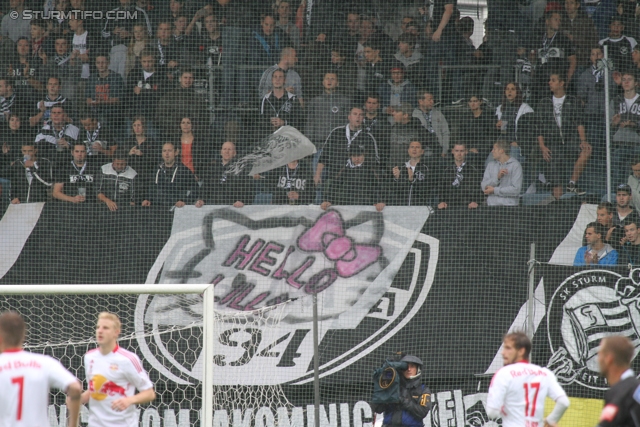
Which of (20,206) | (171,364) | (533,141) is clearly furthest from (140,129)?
(533,141)

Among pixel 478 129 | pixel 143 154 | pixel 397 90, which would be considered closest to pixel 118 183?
pixel 143 154

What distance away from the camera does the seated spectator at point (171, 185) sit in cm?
1093

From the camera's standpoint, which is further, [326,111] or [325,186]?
[326,111]

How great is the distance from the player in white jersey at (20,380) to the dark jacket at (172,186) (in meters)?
5.75

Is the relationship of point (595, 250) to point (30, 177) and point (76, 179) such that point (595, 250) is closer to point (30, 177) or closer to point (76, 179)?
point (76, 179)

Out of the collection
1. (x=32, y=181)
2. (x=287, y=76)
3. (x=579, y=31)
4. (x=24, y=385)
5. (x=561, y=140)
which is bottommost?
(x=24, y=385)

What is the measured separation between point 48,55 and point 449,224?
5634 mm

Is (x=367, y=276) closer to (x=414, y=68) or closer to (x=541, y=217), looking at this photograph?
(x=541, y=217)

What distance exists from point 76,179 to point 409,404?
16.6ft

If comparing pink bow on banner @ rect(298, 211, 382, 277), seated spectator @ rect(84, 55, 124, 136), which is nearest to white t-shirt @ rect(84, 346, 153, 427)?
pink bow on banner @ rect(298, 211, 382, 277)

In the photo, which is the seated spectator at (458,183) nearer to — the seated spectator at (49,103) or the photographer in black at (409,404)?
the photographer in black at (409,404)

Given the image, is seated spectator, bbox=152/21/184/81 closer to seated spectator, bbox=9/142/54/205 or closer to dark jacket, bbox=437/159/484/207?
seated spectator, bbox=9/142/54/205

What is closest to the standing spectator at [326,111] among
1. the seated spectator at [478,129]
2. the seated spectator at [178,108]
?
the seated spectator at [178,108]

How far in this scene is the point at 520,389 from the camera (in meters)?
6.29
